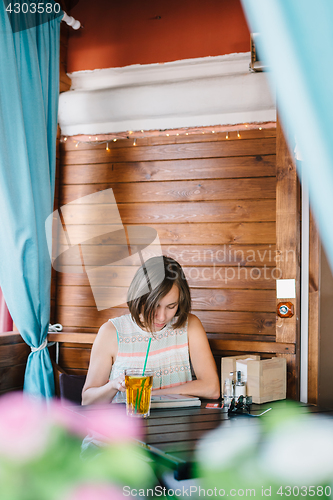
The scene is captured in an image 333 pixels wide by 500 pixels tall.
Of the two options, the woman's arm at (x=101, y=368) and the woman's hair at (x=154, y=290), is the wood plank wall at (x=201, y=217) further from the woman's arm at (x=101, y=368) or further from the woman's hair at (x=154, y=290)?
the woman's arm at (x=101, y=368)

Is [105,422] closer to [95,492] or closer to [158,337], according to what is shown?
[158,337]

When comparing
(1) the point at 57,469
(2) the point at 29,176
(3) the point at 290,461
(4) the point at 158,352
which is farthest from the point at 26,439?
(2) the point at 29,176

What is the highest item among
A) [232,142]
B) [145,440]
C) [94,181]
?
[232,142]

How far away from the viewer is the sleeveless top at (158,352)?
1.95 meters

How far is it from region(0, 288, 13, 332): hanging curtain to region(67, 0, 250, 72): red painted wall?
1550 millimetres

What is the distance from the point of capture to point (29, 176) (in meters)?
2.34

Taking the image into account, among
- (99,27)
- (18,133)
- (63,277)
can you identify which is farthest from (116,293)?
(99,27)

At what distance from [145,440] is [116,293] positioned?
160 centimetres

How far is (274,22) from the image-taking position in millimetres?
282

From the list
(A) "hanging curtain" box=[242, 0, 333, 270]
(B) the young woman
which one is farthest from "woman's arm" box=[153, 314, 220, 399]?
(A) "hanging curtain" box=[242, 0, 333, 270]

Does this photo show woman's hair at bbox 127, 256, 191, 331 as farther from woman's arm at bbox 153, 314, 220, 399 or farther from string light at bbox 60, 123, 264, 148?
string light at bbox 60, 123, 264, 148

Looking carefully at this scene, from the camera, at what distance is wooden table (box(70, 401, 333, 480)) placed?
102cm

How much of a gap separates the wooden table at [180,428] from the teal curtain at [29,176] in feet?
3.19

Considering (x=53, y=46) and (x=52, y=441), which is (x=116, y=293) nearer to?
(x=53, y=46)
